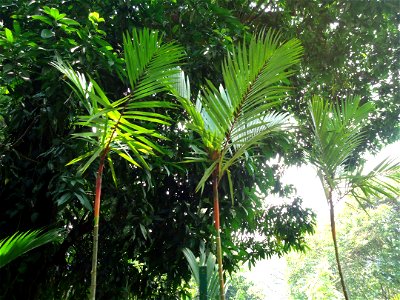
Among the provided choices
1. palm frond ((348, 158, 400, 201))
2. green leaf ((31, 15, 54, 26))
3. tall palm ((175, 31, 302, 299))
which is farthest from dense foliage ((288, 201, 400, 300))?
green leaf ((31, 15, 54, 26))

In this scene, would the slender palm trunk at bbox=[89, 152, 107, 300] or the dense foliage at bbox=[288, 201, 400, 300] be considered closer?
the slender palm trunk at bbox=[89, 152, 107, 300]

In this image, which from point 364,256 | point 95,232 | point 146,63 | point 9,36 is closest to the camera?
point 95,232

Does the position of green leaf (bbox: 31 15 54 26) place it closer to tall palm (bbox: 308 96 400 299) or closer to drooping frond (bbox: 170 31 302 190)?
drooping frond (bbox: 170 31 302 190)

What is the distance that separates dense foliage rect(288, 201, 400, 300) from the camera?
37.6 ft

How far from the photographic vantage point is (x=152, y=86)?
1160mm

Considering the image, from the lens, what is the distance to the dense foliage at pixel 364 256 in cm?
1145

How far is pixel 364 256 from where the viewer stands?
12.2 m

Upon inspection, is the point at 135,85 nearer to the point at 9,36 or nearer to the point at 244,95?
the point at 244,95

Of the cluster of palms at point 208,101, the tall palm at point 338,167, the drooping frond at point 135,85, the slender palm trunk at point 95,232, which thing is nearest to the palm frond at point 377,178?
the tall palm at point 338,167

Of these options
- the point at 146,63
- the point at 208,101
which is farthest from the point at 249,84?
the point at 146,63

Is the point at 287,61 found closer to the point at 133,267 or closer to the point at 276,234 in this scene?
the point at 133,267

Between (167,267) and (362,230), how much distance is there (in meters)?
11.6

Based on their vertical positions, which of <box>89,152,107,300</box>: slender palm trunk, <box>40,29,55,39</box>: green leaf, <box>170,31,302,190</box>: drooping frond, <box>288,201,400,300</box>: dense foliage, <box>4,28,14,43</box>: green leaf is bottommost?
<box>89,152,107,300</box>: slender palm trunk

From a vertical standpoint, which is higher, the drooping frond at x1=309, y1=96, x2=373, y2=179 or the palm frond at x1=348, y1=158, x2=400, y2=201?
the drooping frond at x1=309, y1=96, x2=373, y2=179
